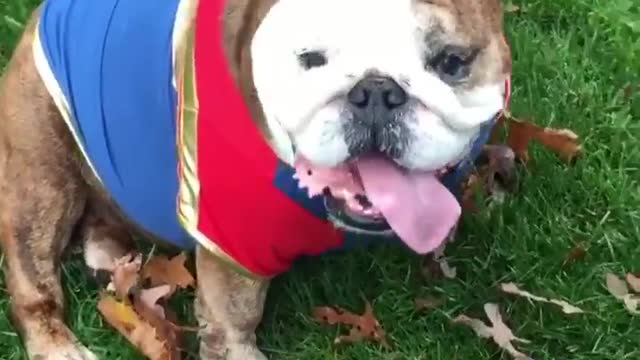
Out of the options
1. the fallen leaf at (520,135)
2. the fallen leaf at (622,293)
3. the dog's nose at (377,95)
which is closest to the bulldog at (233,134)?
the dog's nose at (377,95)

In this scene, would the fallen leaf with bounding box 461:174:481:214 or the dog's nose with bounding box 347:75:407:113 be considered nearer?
the dog's nose with bounding box 347:75:407:113

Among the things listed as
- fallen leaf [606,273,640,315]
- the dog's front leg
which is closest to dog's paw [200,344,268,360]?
the dog's front leg

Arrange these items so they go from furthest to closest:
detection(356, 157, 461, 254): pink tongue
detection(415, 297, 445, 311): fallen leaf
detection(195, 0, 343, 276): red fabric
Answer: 1. detection(415, 297, 445, 311): fallen leaf
2. detection(195, 0, 343, 276): red fabric
3. detection(356, 157, 461, 254): pink tongue

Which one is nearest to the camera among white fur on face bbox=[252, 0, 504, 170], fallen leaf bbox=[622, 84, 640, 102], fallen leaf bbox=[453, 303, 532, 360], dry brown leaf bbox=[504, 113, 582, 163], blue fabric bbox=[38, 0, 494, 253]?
white fur on face bbox=[252, 0, 504, 170]

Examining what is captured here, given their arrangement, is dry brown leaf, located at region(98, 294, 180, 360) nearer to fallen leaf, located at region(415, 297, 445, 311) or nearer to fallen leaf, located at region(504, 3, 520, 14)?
fallen leaf, located at region(415, 297, 445, 311)

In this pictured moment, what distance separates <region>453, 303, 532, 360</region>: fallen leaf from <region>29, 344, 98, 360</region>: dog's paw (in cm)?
86

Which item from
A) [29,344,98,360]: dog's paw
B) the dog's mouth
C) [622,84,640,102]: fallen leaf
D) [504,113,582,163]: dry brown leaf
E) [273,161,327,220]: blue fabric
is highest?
the dog's mouth

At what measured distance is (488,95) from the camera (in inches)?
105

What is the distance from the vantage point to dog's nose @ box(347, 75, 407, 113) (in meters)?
2.56

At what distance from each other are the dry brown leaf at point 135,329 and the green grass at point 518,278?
4cm

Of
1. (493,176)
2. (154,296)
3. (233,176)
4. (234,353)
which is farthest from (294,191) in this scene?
(493,176)

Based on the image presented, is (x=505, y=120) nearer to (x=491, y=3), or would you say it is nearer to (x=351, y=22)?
(x=491, y=3)

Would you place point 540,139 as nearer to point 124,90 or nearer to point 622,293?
point 622,293

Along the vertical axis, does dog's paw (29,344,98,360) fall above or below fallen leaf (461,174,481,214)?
below
